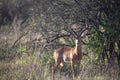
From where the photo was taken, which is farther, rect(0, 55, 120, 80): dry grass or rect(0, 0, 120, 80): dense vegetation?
rect(0, 0, 120, 80): dense vegetation

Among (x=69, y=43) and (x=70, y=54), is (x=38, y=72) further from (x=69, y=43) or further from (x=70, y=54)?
(x=69, y=43)

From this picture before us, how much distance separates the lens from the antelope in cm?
902

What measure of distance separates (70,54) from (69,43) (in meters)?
1.03

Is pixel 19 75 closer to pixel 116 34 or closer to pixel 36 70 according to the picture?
pixel 36 70

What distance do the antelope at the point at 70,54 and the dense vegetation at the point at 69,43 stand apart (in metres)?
0.24

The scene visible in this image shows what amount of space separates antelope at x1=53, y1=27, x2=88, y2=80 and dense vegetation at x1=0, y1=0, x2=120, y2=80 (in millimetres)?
236

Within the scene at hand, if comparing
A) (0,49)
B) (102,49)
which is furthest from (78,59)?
(0,49)

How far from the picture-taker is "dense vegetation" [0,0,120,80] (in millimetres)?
8289

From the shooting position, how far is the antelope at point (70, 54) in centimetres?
902

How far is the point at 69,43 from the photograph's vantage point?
10.3 meters

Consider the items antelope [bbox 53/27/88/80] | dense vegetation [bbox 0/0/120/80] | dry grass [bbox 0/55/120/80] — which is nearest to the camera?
dry grass [bbox 0/55/120/80]

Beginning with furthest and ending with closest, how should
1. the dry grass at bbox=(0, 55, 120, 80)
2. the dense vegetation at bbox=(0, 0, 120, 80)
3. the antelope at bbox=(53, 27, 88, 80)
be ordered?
the antelope at bbox=(53, 27, 88, 80), the dense vegetation at bbox=(0, 0, 120, 80), the dry grass at bbox=(0, 55, 120, 80)

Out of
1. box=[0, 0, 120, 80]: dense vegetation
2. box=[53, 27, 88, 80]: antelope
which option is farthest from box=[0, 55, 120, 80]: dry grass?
box=[53, 27, 88, 80]: antelope

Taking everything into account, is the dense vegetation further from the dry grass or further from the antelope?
the antelope
